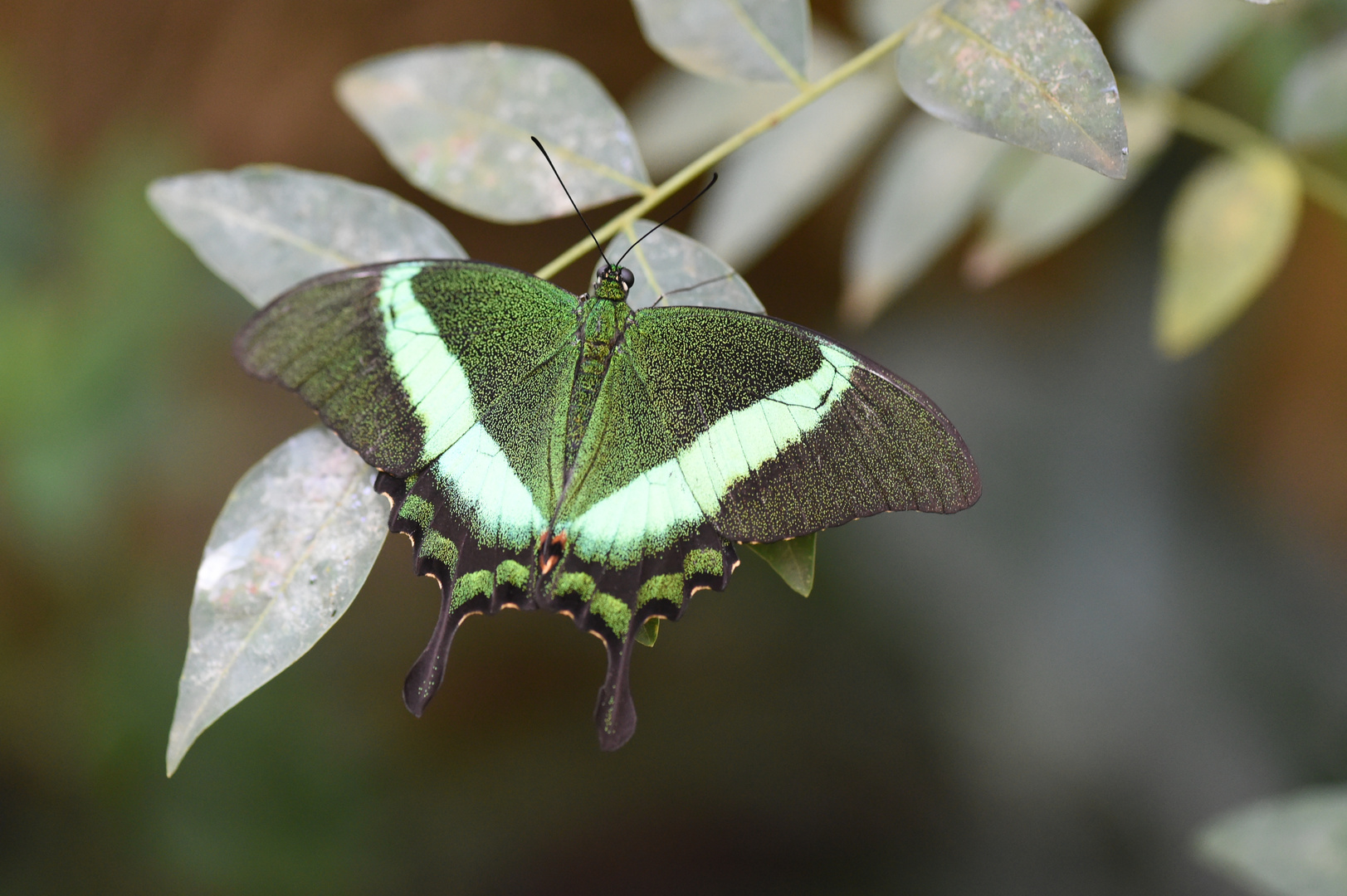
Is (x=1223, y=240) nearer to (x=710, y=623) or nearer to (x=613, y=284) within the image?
(x=613, y=284)

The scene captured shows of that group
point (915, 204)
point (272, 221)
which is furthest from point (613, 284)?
point (915, 204)

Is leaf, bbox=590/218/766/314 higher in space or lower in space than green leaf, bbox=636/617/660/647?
higher

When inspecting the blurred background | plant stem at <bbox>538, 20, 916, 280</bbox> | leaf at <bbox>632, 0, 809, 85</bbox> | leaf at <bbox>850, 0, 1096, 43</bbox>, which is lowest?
the blurred background

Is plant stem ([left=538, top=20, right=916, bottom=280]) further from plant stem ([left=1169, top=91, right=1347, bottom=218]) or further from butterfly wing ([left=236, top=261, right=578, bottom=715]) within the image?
plant stem ([left=1169, top=91, right=1347, bottom=218])

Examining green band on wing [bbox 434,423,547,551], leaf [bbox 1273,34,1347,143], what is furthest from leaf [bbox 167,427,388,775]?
leaf [bbox 1273,34,1347,143]

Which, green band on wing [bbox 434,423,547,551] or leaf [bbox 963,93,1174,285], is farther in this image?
leaf [bbox 963,93,1174,285]

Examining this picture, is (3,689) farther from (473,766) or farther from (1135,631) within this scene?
(1135,631)

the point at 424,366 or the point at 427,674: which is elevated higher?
the point at 424,366

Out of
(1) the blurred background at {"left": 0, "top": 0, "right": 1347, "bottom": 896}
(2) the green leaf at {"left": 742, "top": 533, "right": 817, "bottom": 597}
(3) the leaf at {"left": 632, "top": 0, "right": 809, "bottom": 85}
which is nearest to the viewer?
(2) the green leaf at {"left": 742, "top": 533, "right": 817, "bottom": 597}
